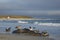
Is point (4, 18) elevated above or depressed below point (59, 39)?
below

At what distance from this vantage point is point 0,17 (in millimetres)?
68500

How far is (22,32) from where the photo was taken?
20.7 metres

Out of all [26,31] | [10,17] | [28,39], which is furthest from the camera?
[10,17]

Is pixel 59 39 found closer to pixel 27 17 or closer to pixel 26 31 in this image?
pixel 26 31

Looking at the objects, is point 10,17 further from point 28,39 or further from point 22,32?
point 28,39

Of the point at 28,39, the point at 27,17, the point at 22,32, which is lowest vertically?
the point at 27,17

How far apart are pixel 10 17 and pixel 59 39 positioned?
53247 millimetres

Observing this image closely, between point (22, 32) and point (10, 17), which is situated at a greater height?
point (22, 32)

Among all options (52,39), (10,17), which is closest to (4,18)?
(10,17)

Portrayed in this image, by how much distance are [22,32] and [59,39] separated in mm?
6023

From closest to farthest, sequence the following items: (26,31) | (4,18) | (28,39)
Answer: (28,39)
(26,31)
(4,18)

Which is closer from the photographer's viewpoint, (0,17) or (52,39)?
(52,39)

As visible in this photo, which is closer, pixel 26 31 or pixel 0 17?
pixel 26 31

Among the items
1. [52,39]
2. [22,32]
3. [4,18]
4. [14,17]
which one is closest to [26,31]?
[22,32]
